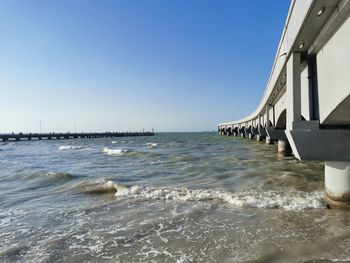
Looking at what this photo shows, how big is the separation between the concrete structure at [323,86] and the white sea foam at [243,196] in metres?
0.88

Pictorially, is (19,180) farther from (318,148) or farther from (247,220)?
(318,148)

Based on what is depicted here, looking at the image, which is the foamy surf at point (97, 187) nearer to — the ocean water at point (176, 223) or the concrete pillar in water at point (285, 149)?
the ocean water at point (176, 223)

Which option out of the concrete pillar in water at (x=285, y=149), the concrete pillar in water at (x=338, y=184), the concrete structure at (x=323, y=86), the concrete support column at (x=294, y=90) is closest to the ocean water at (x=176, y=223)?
the concrete pillar in water at (x=338, y=184)

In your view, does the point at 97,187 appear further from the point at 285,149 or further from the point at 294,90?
the point at 285,149

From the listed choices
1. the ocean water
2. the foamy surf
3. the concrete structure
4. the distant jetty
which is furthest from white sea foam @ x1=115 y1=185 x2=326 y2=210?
the distant jetty

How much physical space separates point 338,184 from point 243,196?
3.05 m

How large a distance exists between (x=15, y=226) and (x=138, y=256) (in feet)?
13.4

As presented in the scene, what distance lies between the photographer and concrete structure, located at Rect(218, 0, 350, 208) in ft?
20.9

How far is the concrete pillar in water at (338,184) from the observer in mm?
8266

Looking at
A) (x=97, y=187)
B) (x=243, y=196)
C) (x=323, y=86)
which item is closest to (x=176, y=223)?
(x=243, y=196)

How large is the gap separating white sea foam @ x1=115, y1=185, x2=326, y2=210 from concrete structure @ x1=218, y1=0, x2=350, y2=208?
2.90 feet

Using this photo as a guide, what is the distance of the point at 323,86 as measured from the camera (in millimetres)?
7875

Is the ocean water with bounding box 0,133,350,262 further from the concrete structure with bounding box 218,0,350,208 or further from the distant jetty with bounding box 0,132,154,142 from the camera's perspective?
the distant jetty with bounding box 0,132,154,142

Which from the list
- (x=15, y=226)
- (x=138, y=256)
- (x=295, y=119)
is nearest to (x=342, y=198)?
(x=295, y=119)
